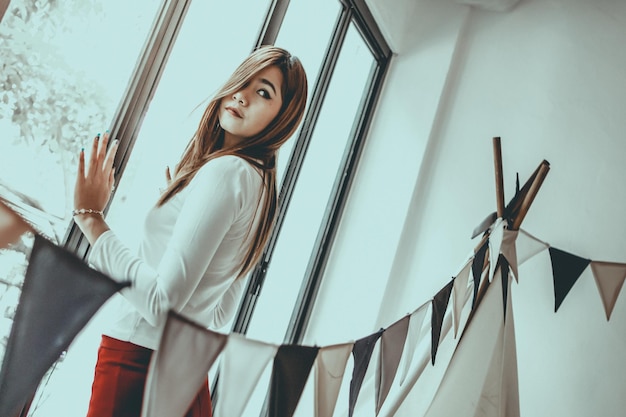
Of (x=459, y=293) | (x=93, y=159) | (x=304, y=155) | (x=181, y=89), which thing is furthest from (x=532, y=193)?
(x=93, y=159)

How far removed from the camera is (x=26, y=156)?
1246 millimetres

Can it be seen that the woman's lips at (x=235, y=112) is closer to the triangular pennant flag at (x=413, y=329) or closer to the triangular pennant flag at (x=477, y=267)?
the triangular pennant flag at (x=413, y=329)

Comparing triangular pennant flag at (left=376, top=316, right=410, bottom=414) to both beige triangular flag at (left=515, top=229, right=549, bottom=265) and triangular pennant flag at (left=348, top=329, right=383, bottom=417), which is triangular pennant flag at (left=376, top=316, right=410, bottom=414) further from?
beige triangular flag at (left=515, top=229, right=549, bottom=265)

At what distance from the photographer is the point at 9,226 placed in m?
0.77

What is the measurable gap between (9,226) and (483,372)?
1.36 meters

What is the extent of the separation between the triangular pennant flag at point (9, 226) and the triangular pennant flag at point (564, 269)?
5.73ft

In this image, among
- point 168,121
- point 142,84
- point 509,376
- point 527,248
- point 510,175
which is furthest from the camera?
point 510,175

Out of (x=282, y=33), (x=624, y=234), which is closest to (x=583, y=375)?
(x=624, y=234)

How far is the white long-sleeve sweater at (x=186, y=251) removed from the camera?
102 cm

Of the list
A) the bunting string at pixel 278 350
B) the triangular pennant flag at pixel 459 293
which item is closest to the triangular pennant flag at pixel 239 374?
the bunting string at pixel 278 350

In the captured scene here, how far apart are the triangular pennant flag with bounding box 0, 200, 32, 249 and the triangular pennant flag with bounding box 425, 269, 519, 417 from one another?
50.8 inches

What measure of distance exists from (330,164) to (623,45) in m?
1.28

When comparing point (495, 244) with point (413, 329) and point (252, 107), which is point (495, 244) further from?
point (252, 107)

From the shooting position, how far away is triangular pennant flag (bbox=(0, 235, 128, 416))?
0.80 m
